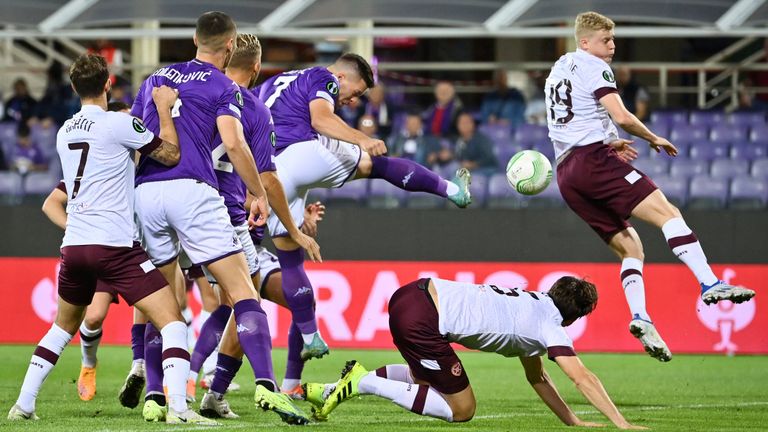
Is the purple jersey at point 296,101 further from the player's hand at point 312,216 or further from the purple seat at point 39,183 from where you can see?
the purple seat at point 39,183

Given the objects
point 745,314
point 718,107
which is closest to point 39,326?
point 745,314

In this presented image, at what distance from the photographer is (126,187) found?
7.05 metres

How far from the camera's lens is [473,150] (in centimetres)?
1570

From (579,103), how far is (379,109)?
28.4ft

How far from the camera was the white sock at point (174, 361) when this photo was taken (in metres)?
6.94

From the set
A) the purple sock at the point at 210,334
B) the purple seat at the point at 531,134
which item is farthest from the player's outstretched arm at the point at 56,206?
the purple seat at the point at 531,134

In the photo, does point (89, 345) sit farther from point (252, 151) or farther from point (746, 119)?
point (746, 119)

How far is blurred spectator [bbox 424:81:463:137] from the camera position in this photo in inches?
656

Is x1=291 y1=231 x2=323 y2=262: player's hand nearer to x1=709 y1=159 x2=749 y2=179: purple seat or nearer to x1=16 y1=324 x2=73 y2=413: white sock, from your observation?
x1=16 y1=324 x2=73 y2=413: white sock

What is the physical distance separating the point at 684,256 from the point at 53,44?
647 inches

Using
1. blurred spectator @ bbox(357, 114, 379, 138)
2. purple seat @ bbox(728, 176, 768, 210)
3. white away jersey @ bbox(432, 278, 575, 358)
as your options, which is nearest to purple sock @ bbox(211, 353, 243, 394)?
white away jersey @ bbox(432, 278, 575, 358)

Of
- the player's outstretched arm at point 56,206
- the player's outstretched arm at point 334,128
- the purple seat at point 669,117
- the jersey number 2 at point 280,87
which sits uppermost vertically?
the jersey number 2 at point 280,87

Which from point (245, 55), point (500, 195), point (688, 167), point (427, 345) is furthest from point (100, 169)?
point (688, 167)

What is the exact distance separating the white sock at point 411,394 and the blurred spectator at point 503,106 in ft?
34.2
